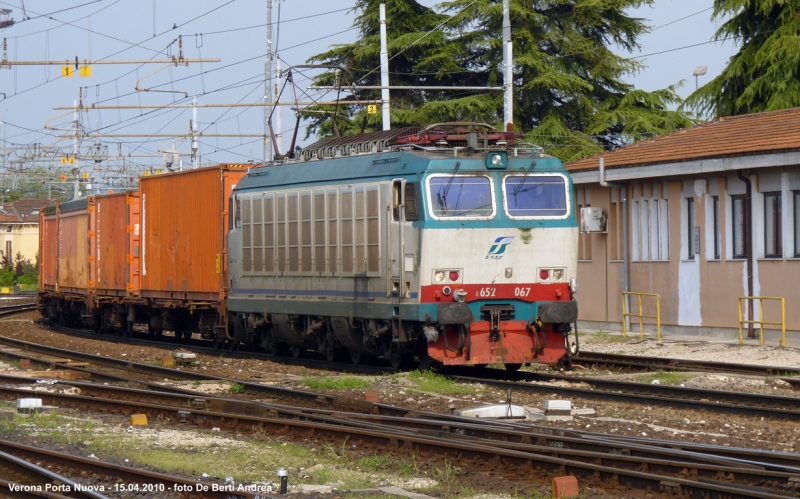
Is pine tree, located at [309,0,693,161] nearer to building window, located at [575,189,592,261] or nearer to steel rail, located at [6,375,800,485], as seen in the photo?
building window, located at [575,189,592,261]

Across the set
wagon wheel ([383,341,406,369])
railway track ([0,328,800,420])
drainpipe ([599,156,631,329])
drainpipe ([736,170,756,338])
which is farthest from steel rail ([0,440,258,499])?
drainpipe ([599,156,631,329])

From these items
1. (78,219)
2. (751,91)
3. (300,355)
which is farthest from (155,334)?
(751,91)

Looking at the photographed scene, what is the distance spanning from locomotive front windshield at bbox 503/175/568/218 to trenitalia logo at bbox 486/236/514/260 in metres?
0.36

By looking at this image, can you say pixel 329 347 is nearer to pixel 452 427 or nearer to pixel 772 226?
pixel 452 427

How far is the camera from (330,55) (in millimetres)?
44844

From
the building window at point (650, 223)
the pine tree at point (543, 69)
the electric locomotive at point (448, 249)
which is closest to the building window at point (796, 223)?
the building window at point (650, 223)

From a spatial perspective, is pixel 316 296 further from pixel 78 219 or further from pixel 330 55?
pixel 330 55

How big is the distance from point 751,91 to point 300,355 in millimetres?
18911

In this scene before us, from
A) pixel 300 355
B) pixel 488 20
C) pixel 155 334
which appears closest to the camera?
pixel 300 355

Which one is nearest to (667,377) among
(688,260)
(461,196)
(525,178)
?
(525,178)

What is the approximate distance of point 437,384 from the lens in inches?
587

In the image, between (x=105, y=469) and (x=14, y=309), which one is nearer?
(x=105, y=469)

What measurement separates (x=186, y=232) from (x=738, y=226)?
37.8ft

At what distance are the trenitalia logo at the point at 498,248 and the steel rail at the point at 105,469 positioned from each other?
24.6 feet
